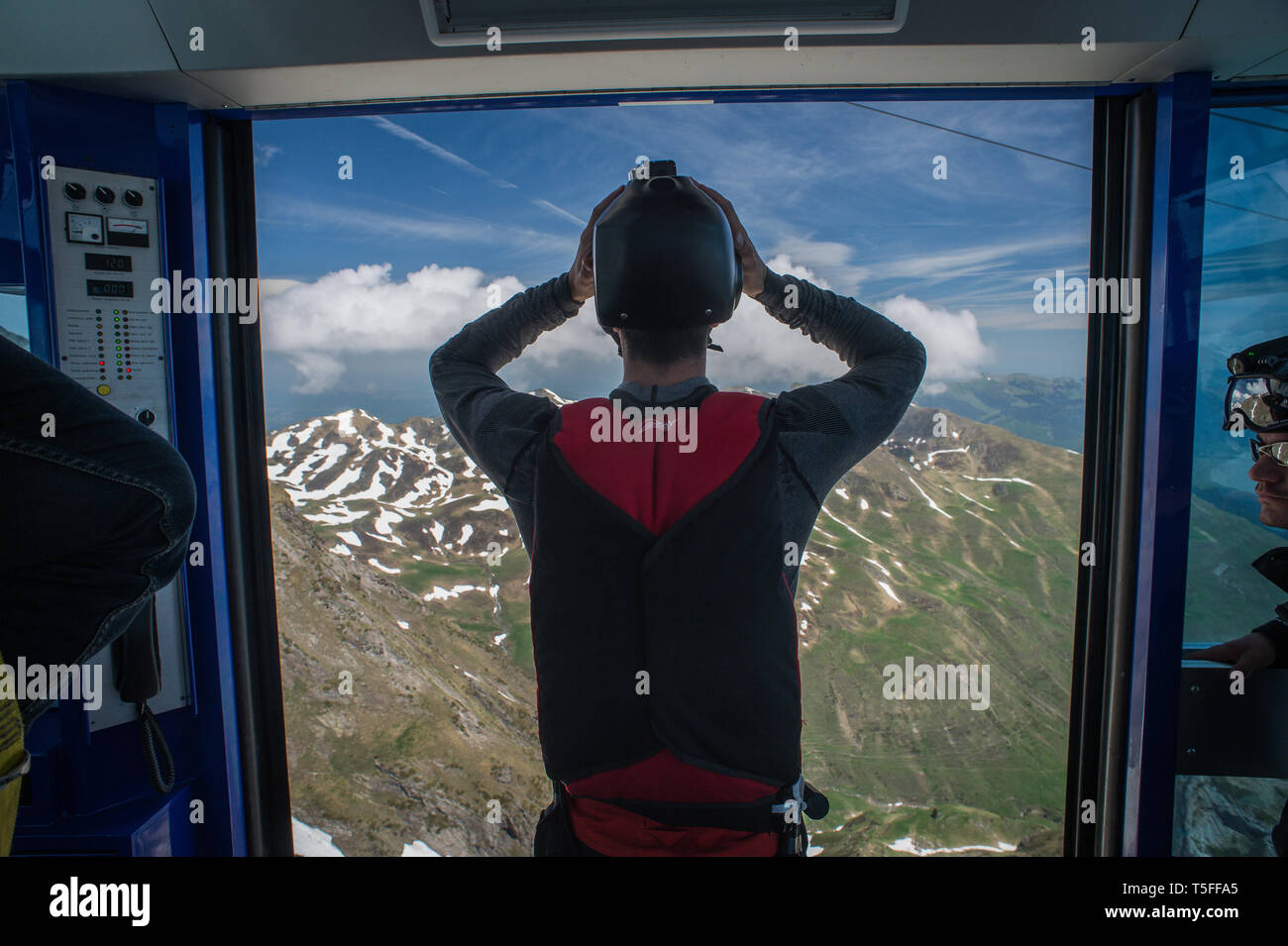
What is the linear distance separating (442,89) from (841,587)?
2.34 metres

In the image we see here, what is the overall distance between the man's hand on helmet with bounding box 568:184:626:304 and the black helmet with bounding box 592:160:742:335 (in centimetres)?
10

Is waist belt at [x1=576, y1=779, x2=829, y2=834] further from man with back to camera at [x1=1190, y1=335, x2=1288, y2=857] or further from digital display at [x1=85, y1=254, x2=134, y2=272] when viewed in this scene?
digital display at [x1=85, y1=254, x2=134, y2=272]

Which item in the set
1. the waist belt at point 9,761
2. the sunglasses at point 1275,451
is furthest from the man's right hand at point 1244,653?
the waist belt at point 9,761

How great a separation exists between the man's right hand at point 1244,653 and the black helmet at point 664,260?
2.03 meters

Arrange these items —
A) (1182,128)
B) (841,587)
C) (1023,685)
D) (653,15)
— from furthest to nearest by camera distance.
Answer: (841,587)
(1023,685)
(1182,128)
(653,15)

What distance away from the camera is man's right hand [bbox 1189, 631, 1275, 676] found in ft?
5.91

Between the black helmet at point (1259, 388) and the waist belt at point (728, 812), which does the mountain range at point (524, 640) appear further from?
the waist belt at point (728, 812)

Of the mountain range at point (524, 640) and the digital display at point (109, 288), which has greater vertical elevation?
the digital display at point (109, 288)

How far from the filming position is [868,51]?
1591 mm

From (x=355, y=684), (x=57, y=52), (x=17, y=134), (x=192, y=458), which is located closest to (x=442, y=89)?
(x=57, y=52)

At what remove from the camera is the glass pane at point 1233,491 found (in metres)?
1.80

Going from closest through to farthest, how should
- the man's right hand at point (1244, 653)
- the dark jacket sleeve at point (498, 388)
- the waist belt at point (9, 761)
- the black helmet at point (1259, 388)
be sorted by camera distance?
the waist belt at point (9, 761) < the dark jacket sleeve at point (498, 388) < the black helmet at point (1259, 388) < the man's right hand at point (1244, 653)

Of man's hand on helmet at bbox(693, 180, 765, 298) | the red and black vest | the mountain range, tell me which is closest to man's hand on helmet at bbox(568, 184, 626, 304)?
man's hand on helmet at bbox(693, 180, 765, 298)

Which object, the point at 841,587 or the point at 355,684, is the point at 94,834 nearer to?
the point at 355,684
